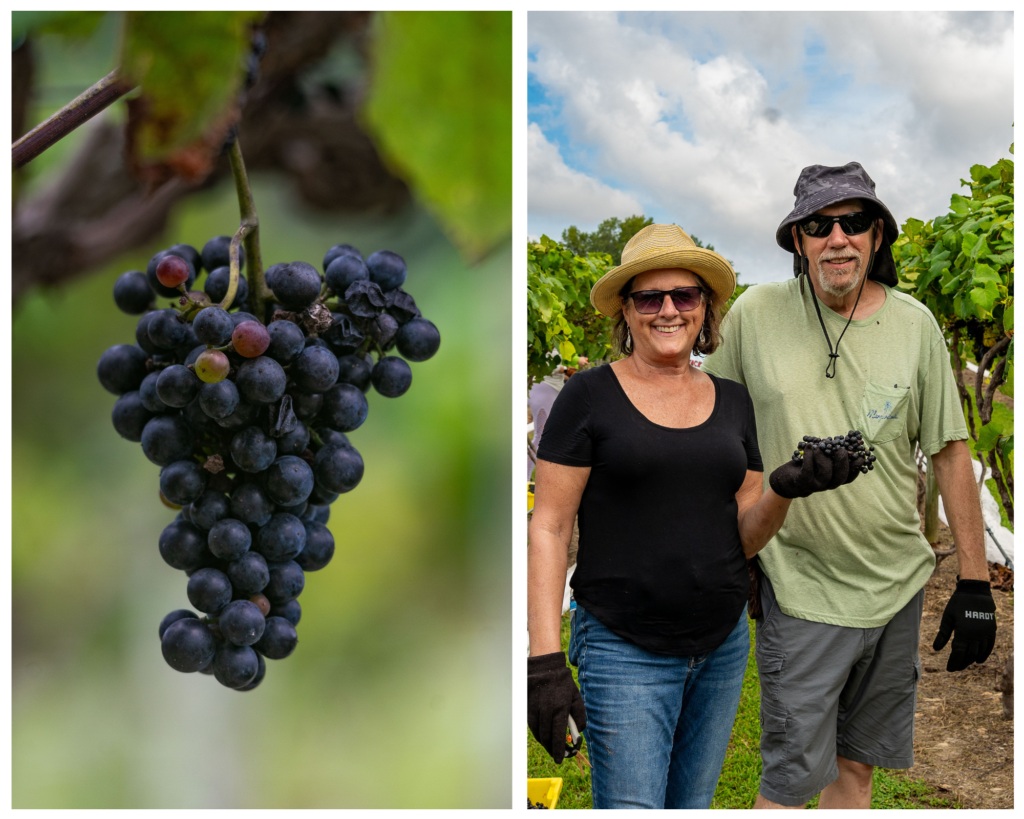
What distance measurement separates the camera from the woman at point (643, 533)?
1.33 metres

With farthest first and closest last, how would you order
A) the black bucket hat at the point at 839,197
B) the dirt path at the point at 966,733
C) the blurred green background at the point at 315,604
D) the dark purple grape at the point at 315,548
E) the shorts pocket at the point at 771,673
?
the dirt path at the point at 966,733 → the shorts pocket at the point at 771,673 → the black bucket hat at the point at 839,197 → the blurred green background at the point at 315,604 → the dark purple grape at the point at 315,548

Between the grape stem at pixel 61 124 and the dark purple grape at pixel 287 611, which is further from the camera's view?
the dark purple grape at pixel 287 611

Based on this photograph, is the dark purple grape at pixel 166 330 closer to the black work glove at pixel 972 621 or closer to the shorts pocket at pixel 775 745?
the shorts pocket at pixel 775 745

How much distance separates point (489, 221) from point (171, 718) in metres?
0.96

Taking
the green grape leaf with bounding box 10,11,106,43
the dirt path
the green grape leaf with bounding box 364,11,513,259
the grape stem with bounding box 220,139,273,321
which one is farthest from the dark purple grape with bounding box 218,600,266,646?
the dirt path

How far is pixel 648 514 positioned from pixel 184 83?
939mm

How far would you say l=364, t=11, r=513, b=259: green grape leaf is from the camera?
1.09 metres

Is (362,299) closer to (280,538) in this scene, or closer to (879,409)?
(280,538)

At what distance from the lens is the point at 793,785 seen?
1.60 meters

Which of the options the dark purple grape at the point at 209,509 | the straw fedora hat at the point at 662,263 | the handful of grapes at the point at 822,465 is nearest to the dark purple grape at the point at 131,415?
the dark purple grape at the point at 209,509

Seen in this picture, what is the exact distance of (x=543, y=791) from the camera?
75.7 inches

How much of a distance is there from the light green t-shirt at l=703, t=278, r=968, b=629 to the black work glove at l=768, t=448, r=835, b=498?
0.84 ft
